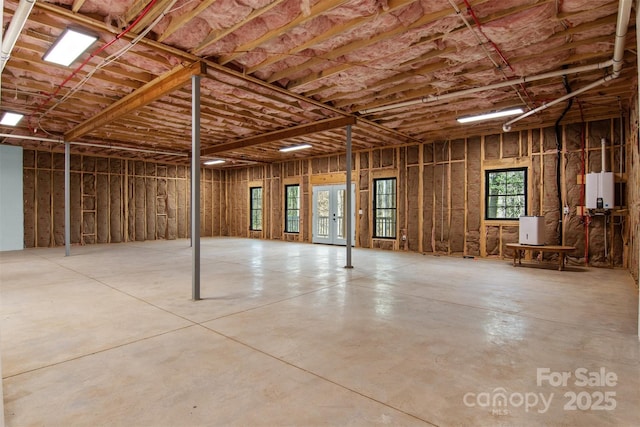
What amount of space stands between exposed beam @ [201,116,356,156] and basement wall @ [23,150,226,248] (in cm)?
344

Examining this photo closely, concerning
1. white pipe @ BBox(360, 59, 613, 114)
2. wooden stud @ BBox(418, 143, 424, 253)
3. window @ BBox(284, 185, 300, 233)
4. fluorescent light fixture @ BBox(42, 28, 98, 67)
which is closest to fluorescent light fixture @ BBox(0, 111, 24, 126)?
fluorescent light fixture @ BBox(42, 28, 98, 67)

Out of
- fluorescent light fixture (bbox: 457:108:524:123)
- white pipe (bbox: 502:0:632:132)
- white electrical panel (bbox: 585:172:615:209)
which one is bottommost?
white electrical panel (bbox: 585:172:615:209)

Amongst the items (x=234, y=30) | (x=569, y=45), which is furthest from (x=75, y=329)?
(x=569, y=45)

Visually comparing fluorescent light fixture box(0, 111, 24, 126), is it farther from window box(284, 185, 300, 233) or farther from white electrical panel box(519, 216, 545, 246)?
white electrical panel box(519, 216, 545, 246)

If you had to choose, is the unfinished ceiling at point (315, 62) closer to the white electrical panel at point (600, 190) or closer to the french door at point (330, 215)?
the white electrical panel at point (600, 190)

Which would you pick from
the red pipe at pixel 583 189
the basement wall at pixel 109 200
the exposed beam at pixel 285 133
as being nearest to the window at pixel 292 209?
the exposed beam at pixel 285 133

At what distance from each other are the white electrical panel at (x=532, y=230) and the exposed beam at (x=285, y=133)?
14.1 feet

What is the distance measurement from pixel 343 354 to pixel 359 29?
3.55 meters

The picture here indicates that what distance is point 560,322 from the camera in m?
3.69

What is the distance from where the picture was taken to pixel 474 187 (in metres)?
8.82

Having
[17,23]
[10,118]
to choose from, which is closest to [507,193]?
[17,23]

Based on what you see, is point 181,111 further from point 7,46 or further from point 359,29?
point 359,29

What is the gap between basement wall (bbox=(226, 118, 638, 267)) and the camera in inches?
281

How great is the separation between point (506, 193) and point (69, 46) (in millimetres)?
8959
